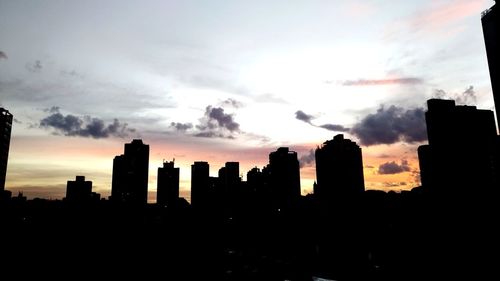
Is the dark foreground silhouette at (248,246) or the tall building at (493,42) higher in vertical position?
the tall building at (493,42)

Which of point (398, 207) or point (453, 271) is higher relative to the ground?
point (398, 207)

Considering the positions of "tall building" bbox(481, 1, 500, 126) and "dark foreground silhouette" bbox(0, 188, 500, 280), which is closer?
"dark foreground silhouette" bbox(0, 188, 500, 280)

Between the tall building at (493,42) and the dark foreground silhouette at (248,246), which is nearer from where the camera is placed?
the dark foreground silhouette at (248,246)

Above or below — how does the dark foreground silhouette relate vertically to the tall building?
below

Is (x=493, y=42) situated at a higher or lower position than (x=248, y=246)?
higher

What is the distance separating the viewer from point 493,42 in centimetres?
13575

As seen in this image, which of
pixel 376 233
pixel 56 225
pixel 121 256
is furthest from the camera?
pixel 376 233

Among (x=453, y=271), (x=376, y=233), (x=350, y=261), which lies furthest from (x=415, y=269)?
(x=376, y=233)

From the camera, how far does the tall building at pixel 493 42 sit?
132 m

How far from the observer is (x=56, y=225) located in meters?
126

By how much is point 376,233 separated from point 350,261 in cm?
3549

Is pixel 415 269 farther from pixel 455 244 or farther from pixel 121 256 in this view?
pixel 121 256

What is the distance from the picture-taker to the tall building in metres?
132

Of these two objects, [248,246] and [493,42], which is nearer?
[493,42]
